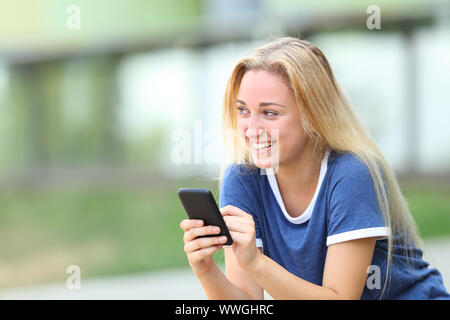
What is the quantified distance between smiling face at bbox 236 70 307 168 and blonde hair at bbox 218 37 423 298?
3 centimetres

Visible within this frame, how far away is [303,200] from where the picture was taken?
2.14 metres

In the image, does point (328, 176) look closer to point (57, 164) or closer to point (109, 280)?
point (109, 280)

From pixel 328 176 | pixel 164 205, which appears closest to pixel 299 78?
pixel 328 176

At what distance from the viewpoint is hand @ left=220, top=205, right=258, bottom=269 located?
69.7 inches

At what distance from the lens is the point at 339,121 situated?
6.74 ft

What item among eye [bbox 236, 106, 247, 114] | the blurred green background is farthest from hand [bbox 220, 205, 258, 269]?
the blurred green background

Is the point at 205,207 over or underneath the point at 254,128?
underneath

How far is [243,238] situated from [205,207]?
0.14 meters
